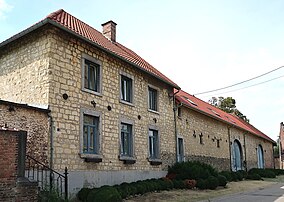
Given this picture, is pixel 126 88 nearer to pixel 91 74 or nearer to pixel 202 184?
pixel 91 74

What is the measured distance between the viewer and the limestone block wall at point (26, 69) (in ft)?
40.1

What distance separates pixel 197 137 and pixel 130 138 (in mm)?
8554

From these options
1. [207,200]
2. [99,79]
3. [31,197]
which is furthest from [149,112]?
[31,197]

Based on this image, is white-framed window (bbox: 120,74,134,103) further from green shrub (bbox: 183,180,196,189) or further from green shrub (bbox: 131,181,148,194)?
green shrub (bbox: 183,180,196,189)

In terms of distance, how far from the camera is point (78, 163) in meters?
12.6

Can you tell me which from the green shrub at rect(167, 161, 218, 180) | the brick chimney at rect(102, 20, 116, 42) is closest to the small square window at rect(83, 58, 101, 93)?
the brick chimney at rect(102, 20, 116, 42)

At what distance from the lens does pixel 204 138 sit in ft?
80.4

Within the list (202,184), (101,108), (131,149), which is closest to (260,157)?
(202,184)

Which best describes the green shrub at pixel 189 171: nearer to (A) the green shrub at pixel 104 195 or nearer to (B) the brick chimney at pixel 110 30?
(A) the green shrub at pixel 104 195

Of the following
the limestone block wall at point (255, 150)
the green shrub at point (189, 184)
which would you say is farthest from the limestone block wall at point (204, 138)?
the limestone block wall at point (255, 150)

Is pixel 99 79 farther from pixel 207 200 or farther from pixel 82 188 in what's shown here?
pixel 207 200

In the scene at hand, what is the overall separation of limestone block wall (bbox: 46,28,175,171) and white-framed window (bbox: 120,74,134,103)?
0.27 metres

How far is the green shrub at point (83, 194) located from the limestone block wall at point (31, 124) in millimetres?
1825

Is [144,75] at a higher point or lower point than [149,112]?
higher
